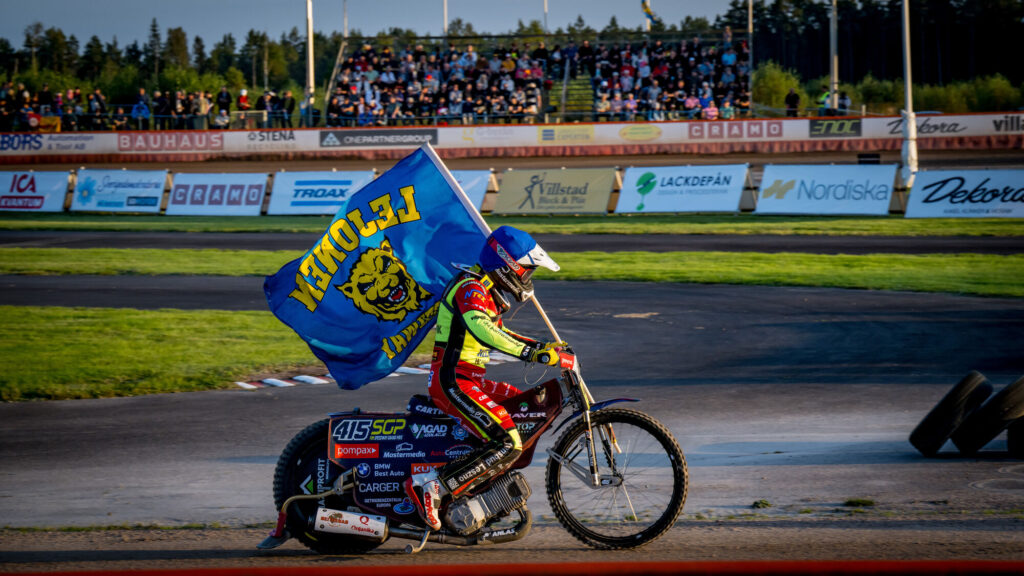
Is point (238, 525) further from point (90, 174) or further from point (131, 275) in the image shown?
point (90, 174)

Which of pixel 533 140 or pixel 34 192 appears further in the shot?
pixel 533 140

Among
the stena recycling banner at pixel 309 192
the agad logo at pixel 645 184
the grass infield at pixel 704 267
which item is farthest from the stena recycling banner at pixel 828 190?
the stena recycling banner at pixel 309 192

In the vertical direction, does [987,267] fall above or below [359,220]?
below

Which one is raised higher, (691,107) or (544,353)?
(691,107)

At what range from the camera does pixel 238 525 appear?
257 inches

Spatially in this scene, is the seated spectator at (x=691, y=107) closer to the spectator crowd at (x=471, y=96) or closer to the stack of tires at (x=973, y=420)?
the spectator crowd at (x=471, y=96)

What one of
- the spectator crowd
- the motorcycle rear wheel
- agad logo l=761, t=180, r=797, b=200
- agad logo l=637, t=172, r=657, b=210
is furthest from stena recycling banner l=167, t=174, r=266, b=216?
the motorcycle rear wheel

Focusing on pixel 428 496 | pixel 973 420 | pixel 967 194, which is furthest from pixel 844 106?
pixel 428 496

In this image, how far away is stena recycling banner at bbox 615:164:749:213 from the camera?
1189 inches

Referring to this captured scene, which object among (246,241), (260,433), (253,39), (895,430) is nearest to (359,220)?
(260,433)

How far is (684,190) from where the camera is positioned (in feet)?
101

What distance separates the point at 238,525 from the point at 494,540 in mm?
1974

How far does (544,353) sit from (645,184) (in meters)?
26.7

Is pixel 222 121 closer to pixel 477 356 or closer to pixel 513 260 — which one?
pixel 477 356
